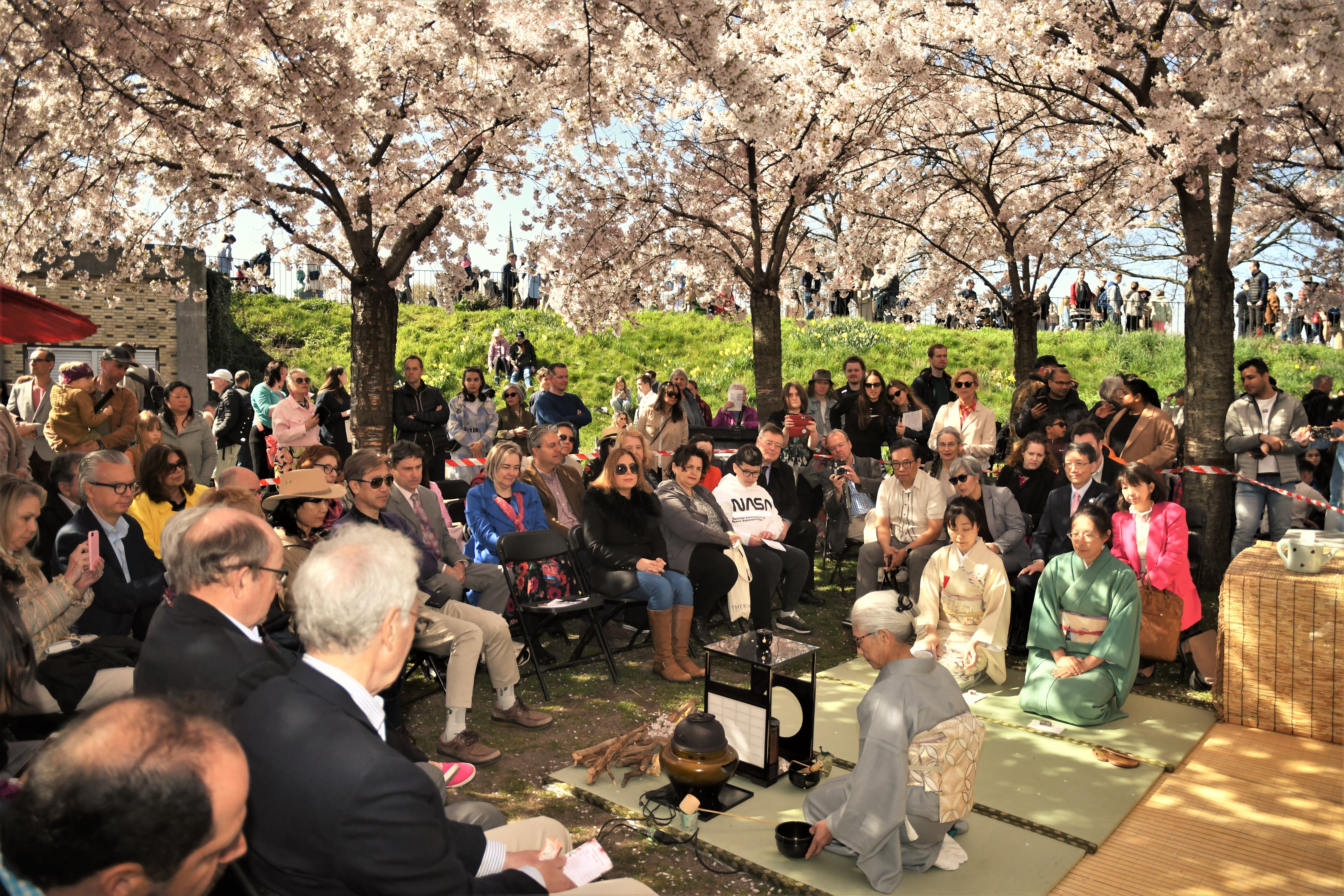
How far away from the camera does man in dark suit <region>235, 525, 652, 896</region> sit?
77.5 inches

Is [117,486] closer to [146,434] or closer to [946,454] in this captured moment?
[146,434]

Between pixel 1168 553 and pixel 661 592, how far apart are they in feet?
10.8

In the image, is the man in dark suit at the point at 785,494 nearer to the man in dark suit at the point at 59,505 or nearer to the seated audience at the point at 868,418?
the seated audience at the point at 868,418

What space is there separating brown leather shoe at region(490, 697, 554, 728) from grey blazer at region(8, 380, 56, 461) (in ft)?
18.0

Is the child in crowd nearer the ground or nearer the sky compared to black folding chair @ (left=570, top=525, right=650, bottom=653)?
nearer the sky

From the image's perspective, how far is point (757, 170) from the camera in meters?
11.7

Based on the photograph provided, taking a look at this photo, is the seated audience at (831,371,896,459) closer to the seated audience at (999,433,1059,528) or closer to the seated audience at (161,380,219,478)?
the seated audience at (999,433,1059,528)

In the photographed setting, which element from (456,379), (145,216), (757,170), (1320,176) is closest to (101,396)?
(145,216)

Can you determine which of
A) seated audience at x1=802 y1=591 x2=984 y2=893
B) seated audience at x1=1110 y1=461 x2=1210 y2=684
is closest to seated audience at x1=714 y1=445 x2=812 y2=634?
seated audience at x1=1110 y1=461 x2=1210 y2=684

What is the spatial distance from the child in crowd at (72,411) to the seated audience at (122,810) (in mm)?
7091

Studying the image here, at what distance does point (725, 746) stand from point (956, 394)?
5.74 m

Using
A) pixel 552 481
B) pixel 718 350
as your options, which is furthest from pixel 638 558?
pixel 718 350

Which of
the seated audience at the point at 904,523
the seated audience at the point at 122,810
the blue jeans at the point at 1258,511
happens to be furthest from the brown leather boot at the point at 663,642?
the blue jeans at the point at 1258,511

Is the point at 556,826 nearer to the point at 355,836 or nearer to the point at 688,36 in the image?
the point at 355,836
